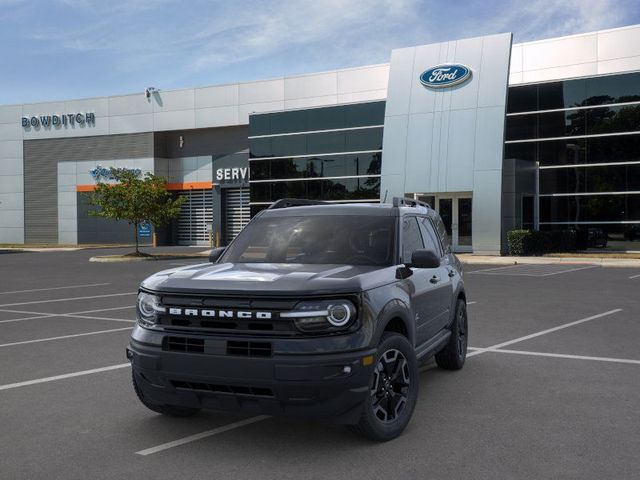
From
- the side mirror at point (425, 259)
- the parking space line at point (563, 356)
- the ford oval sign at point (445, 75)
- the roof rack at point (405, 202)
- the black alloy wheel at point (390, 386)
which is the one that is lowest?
the parking space line at point (563, 356)

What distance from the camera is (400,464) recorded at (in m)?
4.44

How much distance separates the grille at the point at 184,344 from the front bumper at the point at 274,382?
2.0 inches

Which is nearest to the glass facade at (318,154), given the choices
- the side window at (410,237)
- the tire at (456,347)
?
the tire at (456,347)

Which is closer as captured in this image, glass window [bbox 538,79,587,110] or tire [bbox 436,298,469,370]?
tire [bbox 436,298,469,370]

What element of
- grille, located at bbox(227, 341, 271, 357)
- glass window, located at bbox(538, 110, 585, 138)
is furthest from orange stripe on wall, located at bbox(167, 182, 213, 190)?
grille, located at bbox(227, 341, 271, 357)

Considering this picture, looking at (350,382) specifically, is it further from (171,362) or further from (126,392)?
(126,392)

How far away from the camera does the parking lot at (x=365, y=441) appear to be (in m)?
4.41

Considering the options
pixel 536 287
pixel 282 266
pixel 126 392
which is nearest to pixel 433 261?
pixel 282 266

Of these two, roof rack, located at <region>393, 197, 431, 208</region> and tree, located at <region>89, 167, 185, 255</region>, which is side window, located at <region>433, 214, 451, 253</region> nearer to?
roof rack, located at <region>393, 197, 431, 208</region>

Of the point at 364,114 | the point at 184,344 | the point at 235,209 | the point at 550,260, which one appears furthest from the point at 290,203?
the point at 235,209

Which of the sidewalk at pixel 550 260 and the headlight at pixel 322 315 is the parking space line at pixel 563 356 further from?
the sidewalk at pixel 550 260

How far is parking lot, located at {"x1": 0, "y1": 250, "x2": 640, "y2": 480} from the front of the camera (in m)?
4.41

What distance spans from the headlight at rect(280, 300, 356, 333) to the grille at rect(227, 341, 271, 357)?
9.2 inches

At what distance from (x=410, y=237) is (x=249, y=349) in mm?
2237
